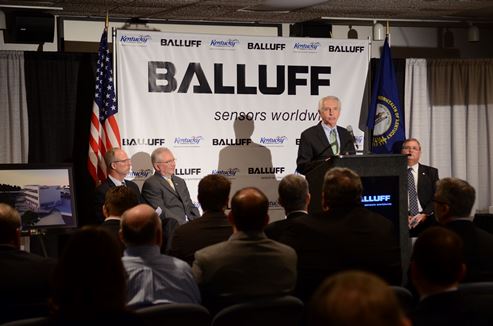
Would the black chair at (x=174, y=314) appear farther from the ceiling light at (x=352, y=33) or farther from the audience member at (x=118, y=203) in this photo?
the ceiling light at (x=352, y=33)

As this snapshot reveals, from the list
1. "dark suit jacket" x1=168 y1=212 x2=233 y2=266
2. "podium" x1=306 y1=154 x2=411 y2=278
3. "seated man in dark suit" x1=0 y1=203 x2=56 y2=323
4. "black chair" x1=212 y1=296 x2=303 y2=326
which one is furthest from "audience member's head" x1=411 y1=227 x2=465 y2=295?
"podium" x1=306 y1=154 x2=411 y2=278

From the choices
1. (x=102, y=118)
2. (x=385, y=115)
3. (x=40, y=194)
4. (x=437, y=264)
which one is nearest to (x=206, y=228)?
(x=437, y=264)

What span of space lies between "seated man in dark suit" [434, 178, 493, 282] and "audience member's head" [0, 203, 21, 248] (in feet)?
6.94

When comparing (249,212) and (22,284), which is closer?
(22,284)

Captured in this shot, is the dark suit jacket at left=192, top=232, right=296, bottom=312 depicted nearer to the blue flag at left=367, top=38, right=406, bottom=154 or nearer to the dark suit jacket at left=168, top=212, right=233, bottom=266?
the dark suit jacket at left=168, top=212, right=233, bottom=266

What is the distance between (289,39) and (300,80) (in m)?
0.45

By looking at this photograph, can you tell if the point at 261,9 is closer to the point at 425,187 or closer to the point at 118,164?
the point at 118,164

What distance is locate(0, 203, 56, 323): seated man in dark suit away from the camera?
3.52m

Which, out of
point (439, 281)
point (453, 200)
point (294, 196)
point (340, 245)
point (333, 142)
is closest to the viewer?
point (439, 281)

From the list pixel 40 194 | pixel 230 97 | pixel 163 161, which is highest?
pixel 230 97

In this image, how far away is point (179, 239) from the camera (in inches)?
177

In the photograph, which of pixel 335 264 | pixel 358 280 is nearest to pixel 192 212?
pixel 335 264

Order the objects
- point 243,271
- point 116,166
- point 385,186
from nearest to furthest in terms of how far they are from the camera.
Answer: point 243,271, point 385,186, point 116,166

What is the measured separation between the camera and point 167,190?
301 inches
